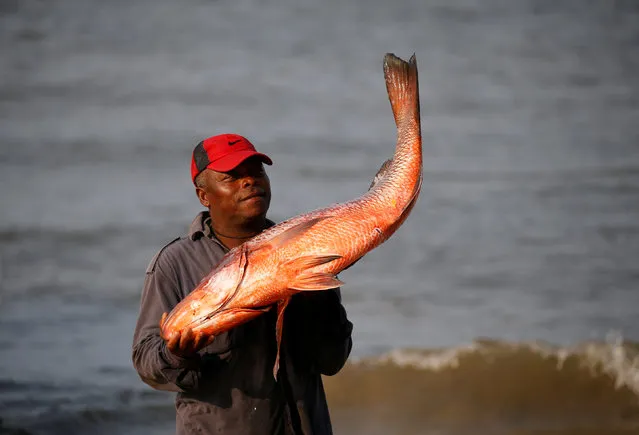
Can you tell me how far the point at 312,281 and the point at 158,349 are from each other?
1.38 ft

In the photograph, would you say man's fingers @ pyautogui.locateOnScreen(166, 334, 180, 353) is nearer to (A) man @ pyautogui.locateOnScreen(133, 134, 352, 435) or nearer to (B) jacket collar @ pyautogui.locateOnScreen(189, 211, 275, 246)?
(A) man @ pyautogui.locateOnScreen(133, 134, 352, 435)

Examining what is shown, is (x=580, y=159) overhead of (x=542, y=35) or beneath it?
beneath

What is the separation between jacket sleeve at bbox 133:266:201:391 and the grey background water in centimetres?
373

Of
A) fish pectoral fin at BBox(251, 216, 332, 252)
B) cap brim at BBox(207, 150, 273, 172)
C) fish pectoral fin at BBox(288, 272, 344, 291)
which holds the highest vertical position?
cap brim at BBox(207, 150, 273, 172)

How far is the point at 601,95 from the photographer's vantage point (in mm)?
8148

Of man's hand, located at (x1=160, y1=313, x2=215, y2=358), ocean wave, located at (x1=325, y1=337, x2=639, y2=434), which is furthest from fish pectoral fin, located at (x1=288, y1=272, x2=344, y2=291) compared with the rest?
ocean wave, located at (x1=325, y1=337, x2=639, y2=434)

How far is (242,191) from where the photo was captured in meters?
2.84

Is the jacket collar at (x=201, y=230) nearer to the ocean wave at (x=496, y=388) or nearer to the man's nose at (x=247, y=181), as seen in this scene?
the man's nose at (x=247, y=181)

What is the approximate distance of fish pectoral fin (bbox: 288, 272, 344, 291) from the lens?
Answer: 252 cm

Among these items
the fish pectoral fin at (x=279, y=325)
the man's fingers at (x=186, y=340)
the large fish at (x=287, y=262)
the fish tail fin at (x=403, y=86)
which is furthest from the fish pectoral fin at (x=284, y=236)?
the fish tail fin at (x=403, y=86)

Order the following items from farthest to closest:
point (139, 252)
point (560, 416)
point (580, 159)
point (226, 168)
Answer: point (580, 159), point (139, 252), point (560, 416), point (226, 168)

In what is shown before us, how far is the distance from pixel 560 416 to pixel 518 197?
6.65 ft

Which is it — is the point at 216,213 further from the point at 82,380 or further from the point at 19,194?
the point at 19,194

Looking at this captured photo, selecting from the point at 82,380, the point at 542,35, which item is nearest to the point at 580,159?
the point at 542,35
